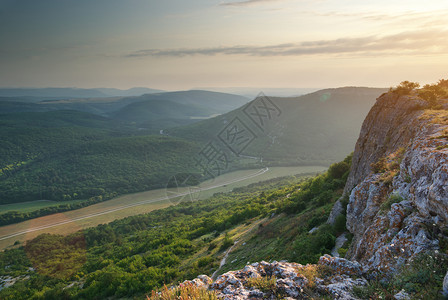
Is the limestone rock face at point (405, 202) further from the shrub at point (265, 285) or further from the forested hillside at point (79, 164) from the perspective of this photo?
the forested hillside at point (79, 164)

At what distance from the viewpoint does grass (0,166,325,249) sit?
83750 mm

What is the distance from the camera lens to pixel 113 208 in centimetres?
10088

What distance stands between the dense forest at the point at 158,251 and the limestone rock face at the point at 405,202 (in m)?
3.92

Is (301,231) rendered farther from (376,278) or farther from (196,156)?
(196,156)

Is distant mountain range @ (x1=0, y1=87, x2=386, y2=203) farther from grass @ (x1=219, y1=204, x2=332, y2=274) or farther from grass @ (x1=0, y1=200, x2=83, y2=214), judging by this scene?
grass @ (x1=219, y1=204, x2=332, y2=274)

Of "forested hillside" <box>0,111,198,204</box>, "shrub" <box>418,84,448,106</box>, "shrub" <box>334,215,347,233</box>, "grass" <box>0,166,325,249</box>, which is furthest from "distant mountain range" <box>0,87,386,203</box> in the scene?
"shrub" <box>418,84,448,106</box>

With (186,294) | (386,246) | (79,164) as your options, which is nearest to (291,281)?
(386,246)

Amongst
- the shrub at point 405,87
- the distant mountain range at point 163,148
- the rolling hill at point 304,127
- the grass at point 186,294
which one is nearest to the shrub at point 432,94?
the shrub at point 405,87

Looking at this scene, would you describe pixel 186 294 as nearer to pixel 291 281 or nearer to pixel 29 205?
pixel 291 281

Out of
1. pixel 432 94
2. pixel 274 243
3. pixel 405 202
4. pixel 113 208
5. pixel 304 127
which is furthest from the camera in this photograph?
pixel 304 127

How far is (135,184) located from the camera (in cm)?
12331

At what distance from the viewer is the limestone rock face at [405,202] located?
6598mm

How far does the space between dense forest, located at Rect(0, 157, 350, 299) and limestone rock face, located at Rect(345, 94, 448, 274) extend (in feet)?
12.9

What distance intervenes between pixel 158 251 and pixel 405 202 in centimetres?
3757
